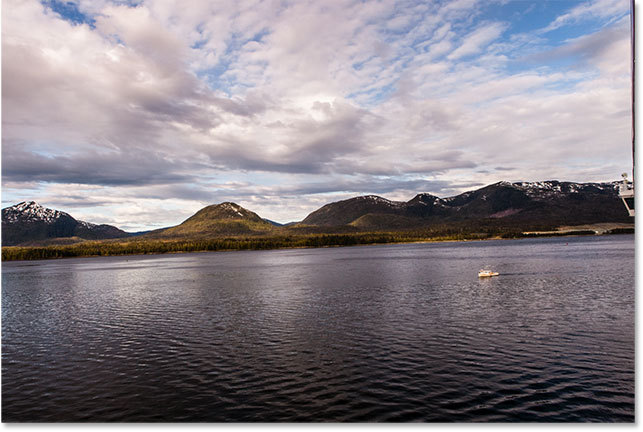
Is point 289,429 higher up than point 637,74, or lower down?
lower down

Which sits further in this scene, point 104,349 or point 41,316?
point 41,316

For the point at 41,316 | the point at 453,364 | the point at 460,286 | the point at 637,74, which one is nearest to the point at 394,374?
the point at 453,364

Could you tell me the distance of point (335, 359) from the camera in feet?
106

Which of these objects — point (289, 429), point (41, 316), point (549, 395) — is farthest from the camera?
point (41, 316)

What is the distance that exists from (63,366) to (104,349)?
17.1 feet

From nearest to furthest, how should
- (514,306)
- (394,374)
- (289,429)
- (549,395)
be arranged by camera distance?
(289,429) → (549,395) → (394,374) → (514,306)

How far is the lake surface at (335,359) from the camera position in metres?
23.5

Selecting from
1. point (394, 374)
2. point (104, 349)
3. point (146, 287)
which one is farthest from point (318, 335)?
point (146, 287)

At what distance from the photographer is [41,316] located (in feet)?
191

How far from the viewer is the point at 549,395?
23.8 m

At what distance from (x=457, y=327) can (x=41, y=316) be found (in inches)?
2235

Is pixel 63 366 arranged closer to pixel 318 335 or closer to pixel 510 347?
pixel 318 335

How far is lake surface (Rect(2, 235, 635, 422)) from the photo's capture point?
23.5 meters

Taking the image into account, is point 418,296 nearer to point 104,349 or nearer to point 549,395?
point 549,395
